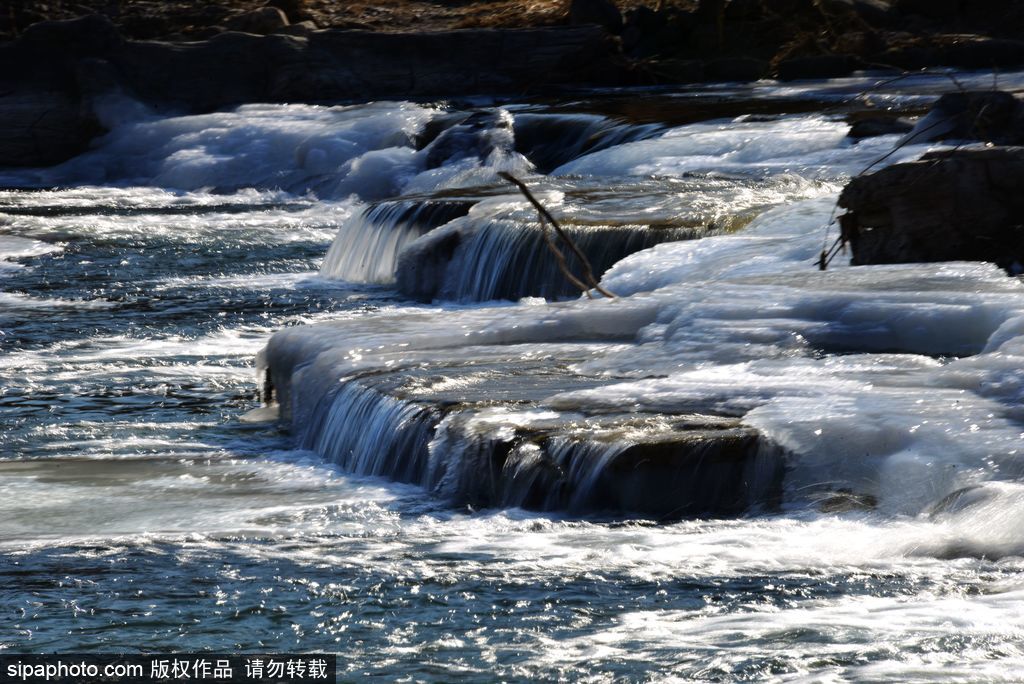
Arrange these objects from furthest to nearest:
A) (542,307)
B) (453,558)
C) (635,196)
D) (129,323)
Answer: (635,196) < (129,323) < (542,307) < (453,558)

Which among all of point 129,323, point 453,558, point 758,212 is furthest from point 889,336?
point 129,323

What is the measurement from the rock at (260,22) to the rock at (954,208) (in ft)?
50.8

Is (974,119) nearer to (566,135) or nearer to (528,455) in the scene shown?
(528,455)

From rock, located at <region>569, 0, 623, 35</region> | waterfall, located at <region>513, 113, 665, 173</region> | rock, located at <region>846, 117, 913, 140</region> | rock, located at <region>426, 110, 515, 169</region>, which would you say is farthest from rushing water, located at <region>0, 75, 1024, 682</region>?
rock, located at <region>569, 0, 623, 35</region>

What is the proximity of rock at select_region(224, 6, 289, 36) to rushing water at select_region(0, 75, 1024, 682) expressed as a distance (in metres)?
11.0

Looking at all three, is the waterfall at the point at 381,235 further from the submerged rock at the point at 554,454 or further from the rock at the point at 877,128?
the submerged rock at the point at 554,454

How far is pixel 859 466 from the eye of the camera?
564cm

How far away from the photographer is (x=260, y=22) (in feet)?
75.1

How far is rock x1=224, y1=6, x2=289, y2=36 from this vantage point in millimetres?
22891

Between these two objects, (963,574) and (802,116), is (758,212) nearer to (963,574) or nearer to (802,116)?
(802,116)

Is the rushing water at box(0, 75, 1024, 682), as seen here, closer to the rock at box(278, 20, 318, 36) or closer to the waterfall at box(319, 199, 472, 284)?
the waterfall at box(319, 199, 472, 284)

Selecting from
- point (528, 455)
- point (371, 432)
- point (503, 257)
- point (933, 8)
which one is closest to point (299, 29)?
point (933, 8)

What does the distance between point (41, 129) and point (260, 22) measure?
355 cm

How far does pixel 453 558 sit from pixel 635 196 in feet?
23.8
